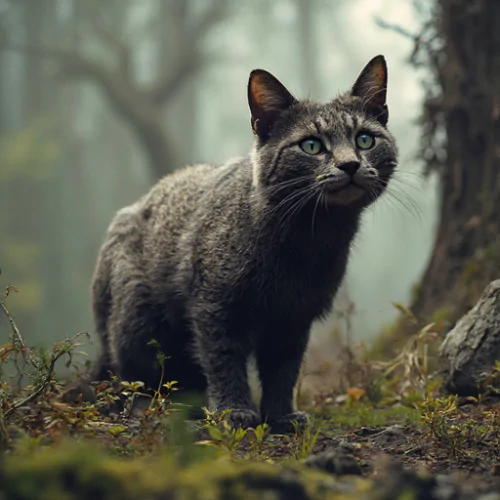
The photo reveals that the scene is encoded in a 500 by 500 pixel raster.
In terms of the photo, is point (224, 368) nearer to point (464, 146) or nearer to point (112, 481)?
point (112, 481)

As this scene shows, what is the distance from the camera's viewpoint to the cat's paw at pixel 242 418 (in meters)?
4.10

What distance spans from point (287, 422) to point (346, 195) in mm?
1610

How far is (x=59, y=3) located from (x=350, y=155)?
20.3 metres

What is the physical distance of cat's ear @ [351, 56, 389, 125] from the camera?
4.47m

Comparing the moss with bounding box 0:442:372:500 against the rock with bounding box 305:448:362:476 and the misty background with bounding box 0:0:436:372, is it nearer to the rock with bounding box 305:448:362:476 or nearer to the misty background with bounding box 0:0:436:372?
the rock with bounding box 305:448:362:476

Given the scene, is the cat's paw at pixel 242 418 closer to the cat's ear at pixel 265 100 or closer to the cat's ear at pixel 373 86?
the cat's ear at pixel 265 100

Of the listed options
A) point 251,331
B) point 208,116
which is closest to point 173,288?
point 251,331

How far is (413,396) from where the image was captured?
16.0 feet

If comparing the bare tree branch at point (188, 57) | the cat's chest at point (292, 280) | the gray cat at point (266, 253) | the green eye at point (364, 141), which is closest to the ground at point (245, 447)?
the gray cat at point (266, 253)

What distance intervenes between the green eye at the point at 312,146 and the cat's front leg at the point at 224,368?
1262 mm

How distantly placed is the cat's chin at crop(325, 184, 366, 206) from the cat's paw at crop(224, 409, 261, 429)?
4.76 ft

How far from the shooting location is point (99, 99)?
99.0 feet

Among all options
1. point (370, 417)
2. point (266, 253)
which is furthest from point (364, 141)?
point (370, 417)

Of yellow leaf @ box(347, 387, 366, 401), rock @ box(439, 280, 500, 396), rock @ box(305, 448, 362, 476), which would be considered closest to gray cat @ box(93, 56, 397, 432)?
yellow leaf @ box(347, 387, 366, 401)
